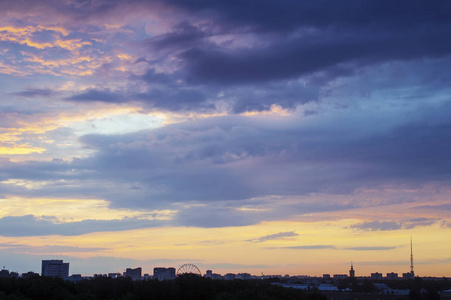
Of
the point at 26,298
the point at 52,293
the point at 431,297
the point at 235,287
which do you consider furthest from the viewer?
the point at 431,297

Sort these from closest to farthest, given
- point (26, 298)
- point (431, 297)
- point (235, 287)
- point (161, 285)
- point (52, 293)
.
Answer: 1. point (26, 298)
2. point (52, 293)
3. point (161, 285)
4. point (235, 287)
5. point (431, 297)

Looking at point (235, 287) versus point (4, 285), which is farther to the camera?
point (235, 287)

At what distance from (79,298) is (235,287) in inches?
1067

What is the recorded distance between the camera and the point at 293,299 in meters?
74.1

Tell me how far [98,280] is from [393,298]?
108 meters

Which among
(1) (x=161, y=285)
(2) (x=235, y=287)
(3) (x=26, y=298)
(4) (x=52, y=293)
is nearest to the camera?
(3) (x=26, y=298)

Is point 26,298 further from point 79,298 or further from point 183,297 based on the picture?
point 183,297

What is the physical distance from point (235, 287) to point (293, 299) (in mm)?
12077

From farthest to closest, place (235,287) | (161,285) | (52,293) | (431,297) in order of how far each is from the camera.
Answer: (431,297), (235,287), (161,285), (52,293)

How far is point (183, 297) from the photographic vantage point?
7238 centimetres

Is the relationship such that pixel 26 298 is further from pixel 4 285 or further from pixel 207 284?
pixel 207 284

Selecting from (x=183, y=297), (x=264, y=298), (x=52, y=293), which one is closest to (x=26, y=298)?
(x=52, y=293)

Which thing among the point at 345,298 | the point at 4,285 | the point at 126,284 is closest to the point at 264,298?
the point at 126,284

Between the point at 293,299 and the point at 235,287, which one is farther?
the point at 235,287
